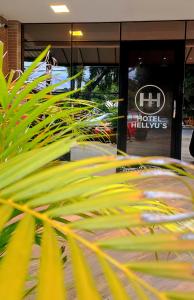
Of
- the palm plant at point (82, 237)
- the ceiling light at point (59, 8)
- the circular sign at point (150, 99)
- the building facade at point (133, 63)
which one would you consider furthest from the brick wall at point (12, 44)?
the palm plant at point (82, 237)

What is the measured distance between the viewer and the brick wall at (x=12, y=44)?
7301 mm

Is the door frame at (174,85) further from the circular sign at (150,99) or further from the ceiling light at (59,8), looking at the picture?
the ceiling light at (59,8)

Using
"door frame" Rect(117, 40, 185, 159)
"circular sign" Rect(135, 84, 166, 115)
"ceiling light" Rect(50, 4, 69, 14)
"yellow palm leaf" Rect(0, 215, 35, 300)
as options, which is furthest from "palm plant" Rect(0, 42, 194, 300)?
"circular sign" Rect(135, 84, 166, 115)

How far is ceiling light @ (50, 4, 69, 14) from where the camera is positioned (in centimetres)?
640

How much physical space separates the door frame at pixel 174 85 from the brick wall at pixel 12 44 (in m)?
2.05

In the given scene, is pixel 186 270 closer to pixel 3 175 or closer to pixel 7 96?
pixel 3 175

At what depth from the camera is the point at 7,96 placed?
1000 mm

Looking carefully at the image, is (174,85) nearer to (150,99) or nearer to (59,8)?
(150,99)

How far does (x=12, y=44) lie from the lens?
24.3 ft

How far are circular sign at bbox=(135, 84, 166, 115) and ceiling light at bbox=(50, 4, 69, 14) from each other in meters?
2.09

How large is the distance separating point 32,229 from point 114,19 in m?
7.20

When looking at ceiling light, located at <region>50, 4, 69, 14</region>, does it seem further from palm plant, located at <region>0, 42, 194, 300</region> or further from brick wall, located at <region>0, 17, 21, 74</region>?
palm plant, located at <region>0, 42, 194, 300</region>

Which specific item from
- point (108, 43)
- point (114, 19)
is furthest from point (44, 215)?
point (108, 43)

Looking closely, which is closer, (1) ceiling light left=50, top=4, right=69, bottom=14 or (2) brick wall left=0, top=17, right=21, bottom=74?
(1) ceiling light left=50, top=4, right=69, bottom=14
